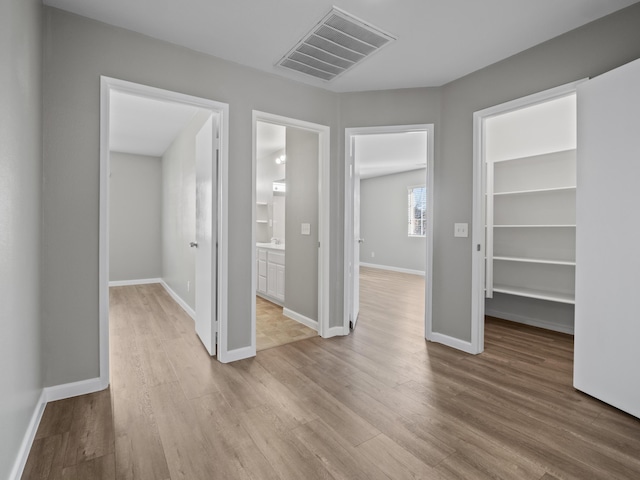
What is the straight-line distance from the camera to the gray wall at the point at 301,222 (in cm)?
357

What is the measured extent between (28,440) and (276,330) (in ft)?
7.06

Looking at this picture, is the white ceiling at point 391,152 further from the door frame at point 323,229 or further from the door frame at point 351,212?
the door frame at point 323,229

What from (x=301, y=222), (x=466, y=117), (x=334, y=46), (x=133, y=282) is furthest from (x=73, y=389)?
(x=133, y=282)

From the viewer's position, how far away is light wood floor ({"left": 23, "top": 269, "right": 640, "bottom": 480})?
58.5 inches

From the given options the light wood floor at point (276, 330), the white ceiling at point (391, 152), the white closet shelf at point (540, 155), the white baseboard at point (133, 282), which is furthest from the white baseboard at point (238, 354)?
the white baseboard at point (133, 282)

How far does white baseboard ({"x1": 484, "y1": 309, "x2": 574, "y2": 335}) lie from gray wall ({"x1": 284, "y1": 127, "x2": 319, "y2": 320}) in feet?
7.96

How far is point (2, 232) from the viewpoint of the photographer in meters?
1.25

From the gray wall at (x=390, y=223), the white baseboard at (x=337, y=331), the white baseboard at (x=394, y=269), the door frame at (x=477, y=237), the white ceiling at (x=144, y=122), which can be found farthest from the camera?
the gray wall at (x=390, y=223)

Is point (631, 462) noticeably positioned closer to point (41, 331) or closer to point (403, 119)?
point (403, 119)

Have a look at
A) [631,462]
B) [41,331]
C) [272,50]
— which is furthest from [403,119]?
[41,331]

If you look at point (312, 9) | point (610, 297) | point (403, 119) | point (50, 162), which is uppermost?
point (312, 9)

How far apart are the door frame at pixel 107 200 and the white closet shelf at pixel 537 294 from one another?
3.24 metres

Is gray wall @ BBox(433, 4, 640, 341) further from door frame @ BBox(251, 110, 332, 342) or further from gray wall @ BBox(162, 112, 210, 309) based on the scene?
gray wall @ BBox(162, 112, 210, 309)

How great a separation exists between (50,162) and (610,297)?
364 centimetres
